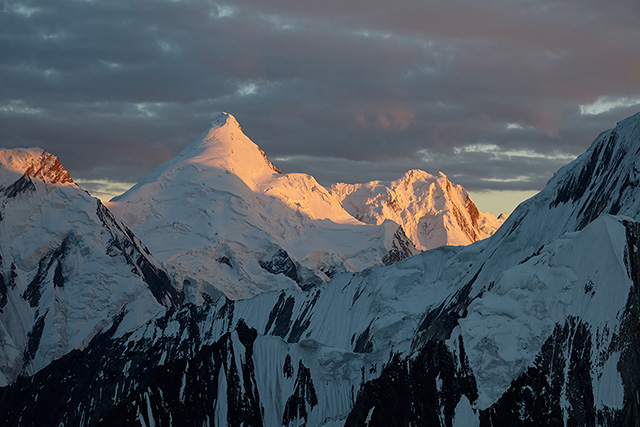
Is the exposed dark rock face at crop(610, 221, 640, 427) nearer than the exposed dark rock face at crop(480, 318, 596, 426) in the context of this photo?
Yes

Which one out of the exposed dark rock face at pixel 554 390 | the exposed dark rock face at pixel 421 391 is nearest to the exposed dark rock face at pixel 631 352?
the exposed dark rock face at pixel 554 390

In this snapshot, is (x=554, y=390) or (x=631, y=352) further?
(x=554, y=390)

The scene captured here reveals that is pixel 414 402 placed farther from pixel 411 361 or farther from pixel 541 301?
pixel 541 301

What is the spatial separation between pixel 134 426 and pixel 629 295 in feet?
280

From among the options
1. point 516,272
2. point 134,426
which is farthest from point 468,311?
point 134,426

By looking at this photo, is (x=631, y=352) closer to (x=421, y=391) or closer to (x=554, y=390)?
(x=554, y=390)

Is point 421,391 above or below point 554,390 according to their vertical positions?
below

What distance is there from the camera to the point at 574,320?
16025 cm

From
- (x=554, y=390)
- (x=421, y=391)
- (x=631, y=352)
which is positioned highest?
(x=631, y=352)

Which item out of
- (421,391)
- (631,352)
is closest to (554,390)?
(631,352)

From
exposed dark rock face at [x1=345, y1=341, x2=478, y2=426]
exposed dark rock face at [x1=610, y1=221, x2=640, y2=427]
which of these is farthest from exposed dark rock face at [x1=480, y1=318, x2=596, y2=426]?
exposed dark rock face at [x1=345, y1=341, x2=478, y2=426]

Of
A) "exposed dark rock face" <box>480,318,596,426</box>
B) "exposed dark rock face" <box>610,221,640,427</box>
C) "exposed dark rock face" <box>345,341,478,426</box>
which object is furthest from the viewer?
"exposed dark rock face" <box>345,341,478,426</box>

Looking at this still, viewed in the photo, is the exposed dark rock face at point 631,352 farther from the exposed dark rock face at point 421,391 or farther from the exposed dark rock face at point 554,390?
the exposed dark rock face at point 421,391

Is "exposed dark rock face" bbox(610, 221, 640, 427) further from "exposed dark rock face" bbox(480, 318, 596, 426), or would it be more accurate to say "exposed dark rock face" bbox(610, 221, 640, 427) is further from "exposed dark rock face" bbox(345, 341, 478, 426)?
"exposed dark rock face" bbox(345, 341, 478, 426)
